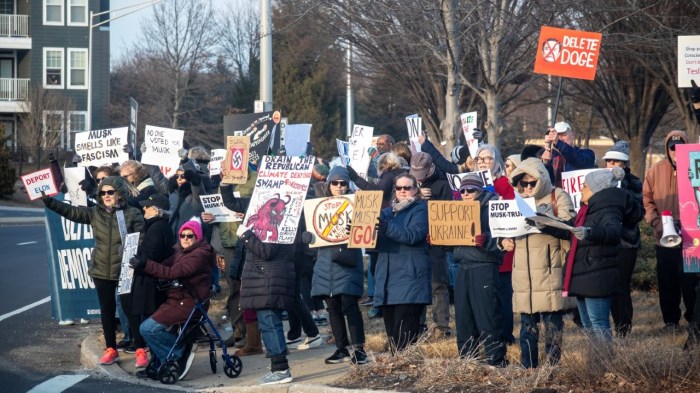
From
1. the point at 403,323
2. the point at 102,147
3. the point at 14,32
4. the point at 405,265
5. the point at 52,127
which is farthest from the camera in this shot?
the point at 14,32

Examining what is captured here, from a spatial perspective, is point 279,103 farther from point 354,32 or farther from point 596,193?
point 596,193

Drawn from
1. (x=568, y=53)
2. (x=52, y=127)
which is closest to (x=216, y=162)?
(x=568, y=53)

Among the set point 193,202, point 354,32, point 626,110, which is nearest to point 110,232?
point 193,202

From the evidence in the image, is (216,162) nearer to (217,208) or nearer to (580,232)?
(217,208)

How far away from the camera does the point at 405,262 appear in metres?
9.23

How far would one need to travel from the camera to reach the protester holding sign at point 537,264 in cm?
852

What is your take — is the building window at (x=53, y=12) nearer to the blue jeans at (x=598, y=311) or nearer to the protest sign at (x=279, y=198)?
the protest sign at (x=279, y=198)

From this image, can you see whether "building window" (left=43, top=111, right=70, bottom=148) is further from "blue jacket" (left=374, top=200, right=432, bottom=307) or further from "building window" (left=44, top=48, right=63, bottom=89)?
"blue jacket" (left=374, top=200, right=432, bottom=307)

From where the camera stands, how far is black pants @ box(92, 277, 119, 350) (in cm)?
1052

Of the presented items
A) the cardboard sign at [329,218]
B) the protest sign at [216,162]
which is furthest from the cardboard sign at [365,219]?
the protest sign at [216,162]

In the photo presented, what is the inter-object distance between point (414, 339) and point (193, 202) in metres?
3.94

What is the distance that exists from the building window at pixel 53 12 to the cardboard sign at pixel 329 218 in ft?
151

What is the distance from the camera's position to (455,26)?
14391 millimetres

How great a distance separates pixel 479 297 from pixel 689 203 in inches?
73.0
